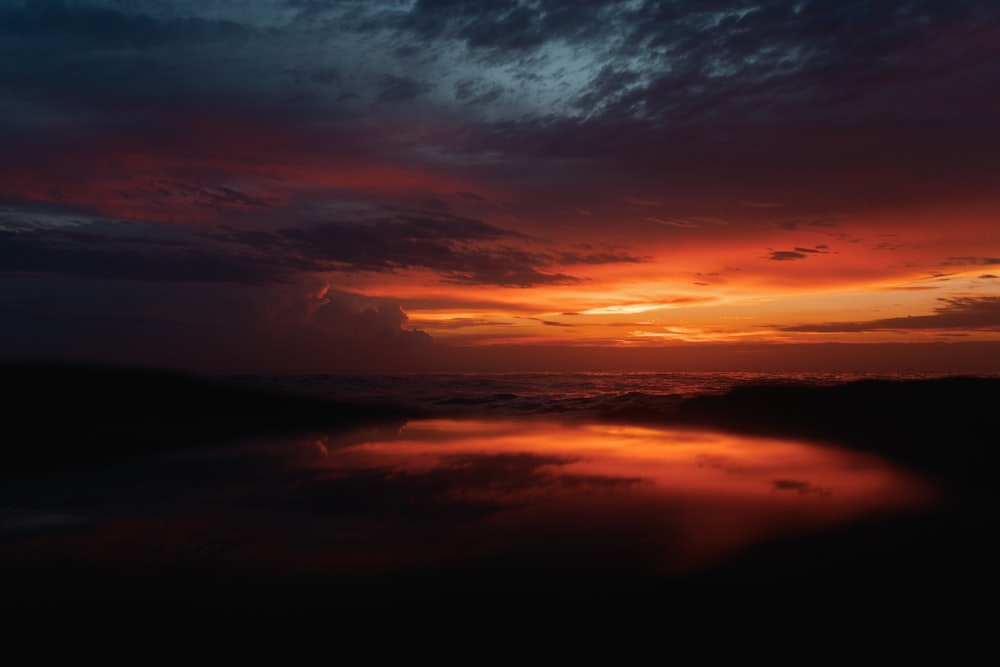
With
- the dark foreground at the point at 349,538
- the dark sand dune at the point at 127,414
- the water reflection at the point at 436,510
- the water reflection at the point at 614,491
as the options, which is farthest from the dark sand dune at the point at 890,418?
the dark sand dune at the point at 127,414

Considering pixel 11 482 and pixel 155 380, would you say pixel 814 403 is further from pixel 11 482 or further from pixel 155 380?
pixel 155 380

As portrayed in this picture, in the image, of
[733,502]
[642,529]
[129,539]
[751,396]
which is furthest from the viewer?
[751,396]

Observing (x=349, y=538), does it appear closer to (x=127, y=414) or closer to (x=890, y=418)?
(x=127, y=414)

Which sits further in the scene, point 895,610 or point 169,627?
point 895,610

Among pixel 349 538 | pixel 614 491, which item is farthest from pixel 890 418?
pixel 349 538

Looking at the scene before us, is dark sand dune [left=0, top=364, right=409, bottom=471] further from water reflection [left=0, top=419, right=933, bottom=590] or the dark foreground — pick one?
water reflection [left=0, top=419, right=933, bottom=590]

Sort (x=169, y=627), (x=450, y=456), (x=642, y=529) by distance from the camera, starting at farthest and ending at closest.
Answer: (x=450, y=456)
(x=642, y=529)
(x=169, y=627)

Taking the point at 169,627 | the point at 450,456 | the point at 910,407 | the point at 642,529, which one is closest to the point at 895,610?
the point at 642,529

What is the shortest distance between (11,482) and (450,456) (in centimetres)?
796

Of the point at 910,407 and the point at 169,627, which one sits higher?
the point at 910,407

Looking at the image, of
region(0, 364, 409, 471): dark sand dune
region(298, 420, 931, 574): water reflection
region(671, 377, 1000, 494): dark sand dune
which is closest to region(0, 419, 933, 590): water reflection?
region(298, 420, 931, 574): water reflection

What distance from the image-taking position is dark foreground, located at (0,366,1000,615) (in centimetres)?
559

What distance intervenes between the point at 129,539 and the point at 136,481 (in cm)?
392

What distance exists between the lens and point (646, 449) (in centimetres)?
→ 1490
